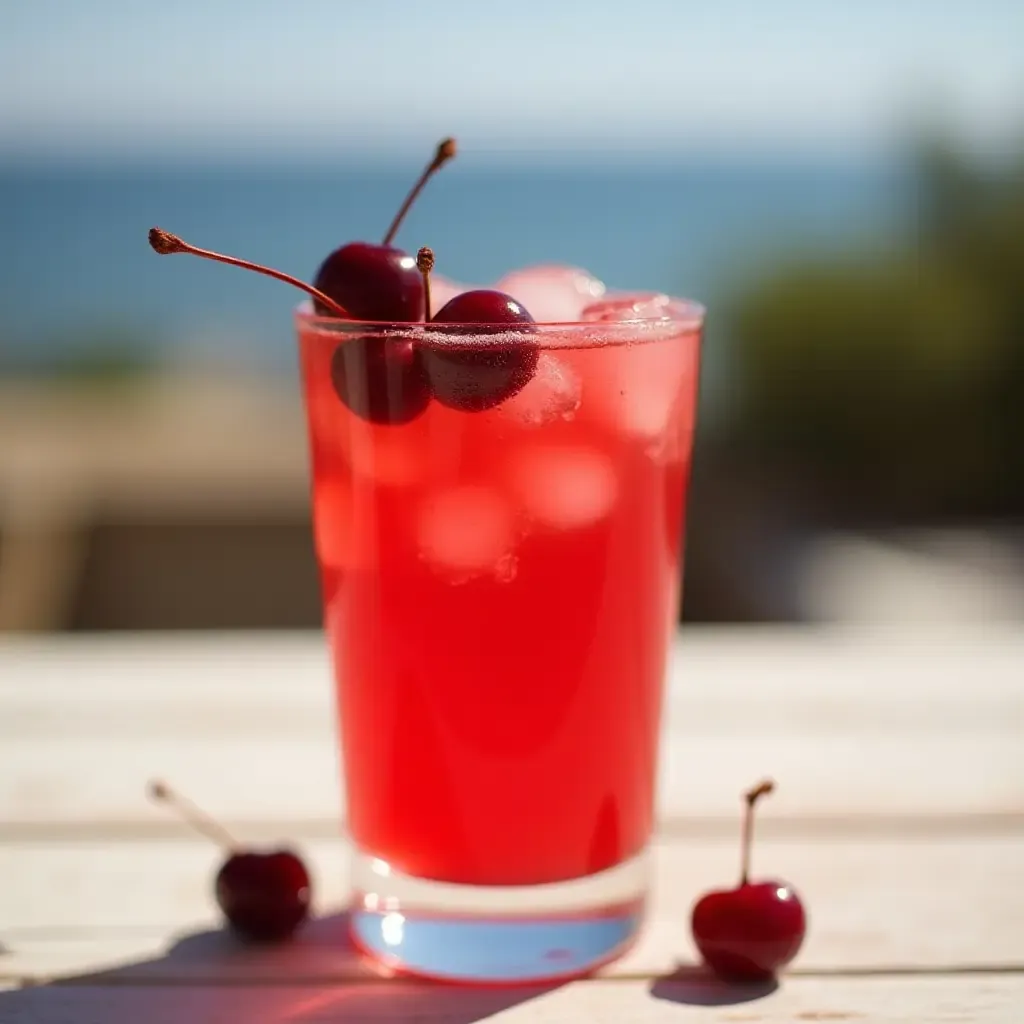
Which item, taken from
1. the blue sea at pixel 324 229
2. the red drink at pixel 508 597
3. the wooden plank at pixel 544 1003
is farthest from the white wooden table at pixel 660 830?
the blue sea at pixel 324 229

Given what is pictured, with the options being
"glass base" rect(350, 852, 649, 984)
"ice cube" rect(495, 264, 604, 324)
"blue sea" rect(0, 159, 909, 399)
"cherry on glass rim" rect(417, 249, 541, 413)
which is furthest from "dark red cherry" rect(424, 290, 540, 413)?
"blue sea" rect(0, 159, 909, 399)

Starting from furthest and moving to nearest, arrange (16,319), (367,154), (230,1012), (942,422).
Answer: (367,154)
(16,319)
(942,422)
(230,1012)

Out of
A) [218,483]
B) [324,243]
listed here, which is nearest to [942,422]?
[218,483]

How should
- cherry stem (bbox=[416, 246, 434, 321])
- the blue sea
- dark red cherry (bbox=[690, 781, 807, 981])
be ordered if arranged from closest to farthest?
cherry stem (bbox=[416, 246, 434, 321]), dark red cherry (bbox=[690, 781, 807, 981]), the blue sea

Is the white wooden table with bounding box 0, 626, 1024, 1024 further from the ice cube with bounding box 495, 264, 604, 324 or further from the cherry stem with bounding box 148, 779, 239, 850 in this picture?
the ice cube with bounding box 495, 264, 604, 324

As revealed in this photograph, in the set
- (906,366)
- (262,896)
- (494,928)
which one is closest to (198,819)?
(262,896)

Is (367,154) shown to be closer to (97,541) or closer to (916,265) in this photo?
(916,265)
